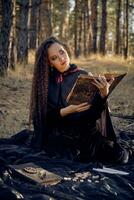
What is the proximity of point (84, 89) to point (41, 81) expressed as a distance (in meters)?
0.61

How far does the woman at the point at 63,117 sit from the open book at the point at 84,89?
0.48ft

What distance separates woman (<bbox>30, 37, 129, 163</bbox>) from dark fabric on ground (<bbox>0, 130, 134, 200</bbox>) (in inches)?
5.8

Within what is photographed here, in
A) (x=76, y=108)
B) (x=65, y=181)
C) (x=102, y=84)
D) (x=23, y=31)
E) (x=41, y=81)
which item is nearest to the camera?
(x=65, y=181)

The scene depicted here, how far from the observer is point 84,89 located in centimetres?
487

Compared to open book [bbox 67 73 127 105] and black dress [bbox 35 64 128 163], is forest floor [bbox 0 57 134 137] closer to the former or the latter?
black dress [bbox 35 64 128 163]

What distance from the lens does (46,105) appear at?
17.1ft

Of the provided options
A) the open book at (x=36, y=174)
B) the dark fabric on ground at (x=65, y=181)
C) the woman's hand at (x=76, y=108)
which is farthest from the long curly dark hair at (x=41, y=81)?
the open book at (x=36, y=174)

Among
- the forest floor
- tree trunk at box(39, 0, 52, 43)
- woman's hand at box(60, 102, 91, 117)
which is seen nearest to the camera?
woman's hand at box(60, 102, 91, 117)

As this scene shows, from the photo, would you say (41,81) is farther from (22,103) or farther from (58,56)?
(22,103)

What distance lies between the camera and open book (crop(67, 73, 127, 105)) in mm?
4770

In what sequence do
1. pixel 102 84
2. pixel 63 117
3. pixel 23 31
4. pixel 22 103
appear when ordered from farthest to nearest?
pixel 23 31
pixel 22 103
pixel 63 117
pixel 102 84

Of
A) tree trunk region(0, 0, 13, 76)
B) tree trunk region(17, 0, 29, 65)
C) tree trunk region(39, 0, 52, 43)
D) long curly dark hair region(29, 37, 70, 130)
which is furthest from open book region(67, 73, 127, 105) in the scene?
tree trunk region(39, 0, 52, 43)

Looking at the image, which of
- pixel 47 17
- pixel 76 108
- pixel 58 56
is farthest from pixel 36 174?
pixel 47 17

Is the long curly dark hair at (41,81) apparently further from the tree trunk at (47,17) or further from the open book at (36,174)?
the tree trunk at (47,17)
